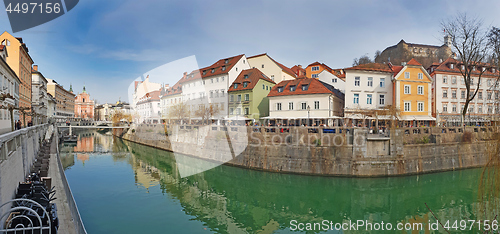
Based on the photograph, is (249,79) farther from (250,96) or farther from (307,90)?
(307,90)

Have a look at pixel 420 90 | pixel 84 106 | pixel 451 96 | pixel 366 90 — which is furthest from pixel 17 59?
pixel 84 106

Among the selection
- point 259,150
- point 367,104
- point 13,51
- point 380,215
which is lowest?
point 380,215

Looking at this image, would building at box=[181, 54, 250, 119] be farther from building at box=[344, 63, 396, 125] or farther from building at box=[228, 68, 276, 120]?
building at box=[344, 63, 396, 125]

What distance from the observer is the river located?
45.1 ft

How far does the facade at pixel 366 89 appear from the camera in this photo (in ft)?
112

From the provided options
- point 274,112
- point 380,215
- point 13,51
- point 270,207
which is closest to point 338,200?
point 380,215

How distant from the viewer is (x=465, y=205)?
16734 millimetres

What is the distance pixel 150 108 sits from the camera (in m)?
69.8

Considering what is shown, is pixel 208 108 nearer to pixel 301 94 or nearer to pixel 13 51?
pixel 301 94

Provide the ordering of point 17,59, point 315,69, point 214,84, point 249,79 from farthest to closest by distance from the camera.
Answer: point 315,69 < point 214,84 < point 249,79 < point 17,59

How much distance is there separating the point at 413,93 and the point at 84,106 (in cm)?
13532

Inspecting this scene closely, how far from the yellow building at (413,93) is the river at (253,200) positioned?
10.5m

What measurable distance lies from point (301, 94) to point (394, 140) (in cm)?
Result: 1406

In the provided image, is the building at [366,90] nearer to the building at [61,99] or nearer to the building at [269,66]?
the building at [269,66]
